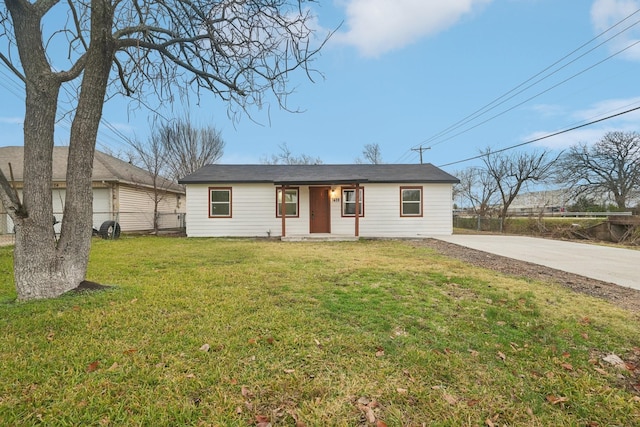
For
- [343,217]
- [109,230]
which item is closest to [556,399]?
[343,217]

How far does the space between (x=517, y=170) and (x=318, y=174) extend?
Answer: 16785mm

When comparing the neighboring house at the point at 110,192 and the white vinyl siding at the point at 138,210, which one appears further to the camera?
the white vinyl siding at the point at 138,210

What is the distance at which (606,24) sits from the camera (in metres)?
11.6

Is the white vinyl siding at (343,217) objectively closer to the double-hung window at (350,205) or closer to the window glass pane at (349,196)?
the double-hung window at (350,205)

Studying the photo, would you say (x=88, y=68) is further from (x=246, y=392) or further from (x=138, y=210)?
(x=138, y=210)

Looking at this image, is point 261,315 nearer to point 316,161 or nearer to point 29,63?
point 29,63

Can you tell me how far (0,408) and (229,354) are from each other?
137 cm

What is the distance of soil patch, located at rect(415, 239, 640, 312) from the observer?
430cm

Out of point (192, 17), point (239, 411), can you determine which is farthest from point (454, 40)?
point (239, 411)

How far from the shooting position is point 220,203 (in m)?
13.6

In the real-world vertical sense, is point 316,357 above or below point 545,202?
below

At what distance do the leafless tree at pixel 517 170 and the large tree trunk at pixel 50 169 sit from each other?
2296cm

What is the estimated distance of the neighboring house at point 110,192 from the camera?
13.7m

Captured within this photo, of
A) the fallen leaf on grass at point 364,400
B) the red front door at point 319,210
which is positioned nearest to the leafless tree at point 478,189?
the red front door at point 319,210
